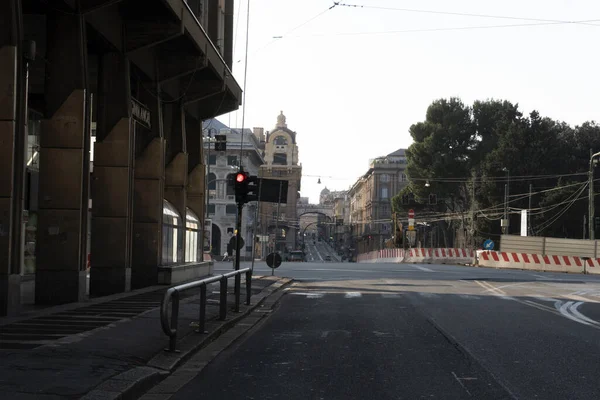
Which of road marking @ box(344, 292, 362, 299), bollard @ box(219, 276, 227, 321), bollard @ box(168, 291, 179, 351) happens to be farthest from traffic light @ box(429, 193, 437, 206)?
bollard @ box(168, 291, 179, 351)

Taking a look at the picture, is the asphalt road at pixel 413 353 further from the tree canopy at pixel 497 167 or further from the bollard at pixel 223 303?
the tree canopy at pixel 497 167

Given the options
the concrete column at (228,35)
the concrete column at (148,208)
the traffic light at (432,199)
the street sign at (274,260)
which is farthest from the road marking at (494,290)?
the traffic light at (432,199)

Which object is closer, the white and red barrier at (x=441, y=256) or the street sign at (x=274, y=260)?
the street sign at (x=274, y=260)

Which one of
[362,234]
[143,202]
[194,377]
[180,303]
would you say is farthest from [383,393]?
[362,234]

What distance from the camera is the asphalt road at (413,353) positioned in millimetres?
7945

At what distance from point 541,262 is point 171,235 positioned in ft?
93.0

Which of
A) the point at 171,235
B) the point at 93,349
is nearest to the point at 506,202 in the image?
the point at 171,235

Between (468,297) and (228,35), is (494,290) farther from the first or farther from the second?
(228,35)

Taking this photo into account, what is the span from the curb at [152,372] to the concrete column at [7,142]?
3.43 metres

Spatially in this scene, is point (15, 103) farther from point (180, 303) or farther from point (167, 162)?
point (167, 162)

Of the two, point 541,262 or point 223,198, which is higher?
point 223,198

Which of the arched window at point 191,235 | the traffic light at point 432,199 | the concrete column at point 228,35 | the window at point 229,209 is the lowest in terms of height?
the arched window at point 191,235

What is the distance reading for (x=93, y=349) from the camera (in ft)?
30.6

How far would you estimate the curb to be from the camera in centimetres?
683
